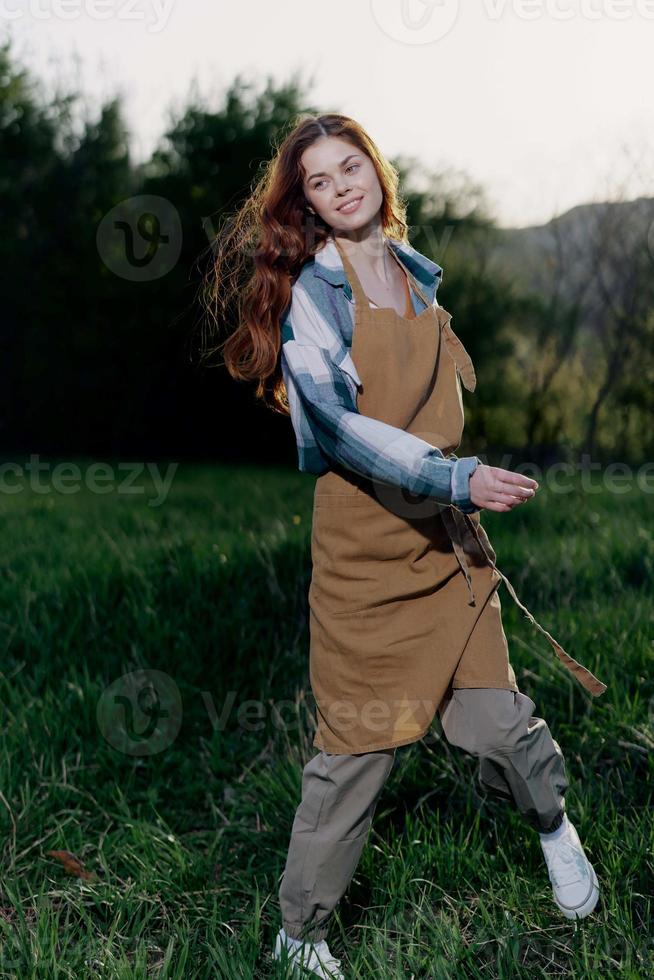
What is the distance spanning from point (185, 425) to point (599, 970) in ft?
23.6

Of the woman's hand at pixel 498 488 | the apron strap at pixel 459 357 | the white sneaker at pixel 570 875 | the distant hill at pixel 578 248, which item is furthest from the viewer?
the distant hill at pixel 578 248

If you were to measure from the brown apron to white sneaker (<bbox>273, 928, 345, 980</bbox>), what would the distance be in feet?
1.20

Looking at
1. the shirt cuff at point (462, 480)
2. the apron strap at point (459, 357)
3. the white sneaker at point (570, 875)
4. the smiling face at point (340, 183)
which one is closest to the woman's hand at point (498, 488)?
the shirt cuff at point (462, 480)

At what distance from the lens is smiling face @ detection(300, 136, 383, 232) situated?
191cm

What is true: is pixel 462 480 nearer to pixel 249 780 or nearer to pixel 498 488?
pixel 498 488

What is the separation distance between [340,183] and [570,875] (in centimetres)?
138

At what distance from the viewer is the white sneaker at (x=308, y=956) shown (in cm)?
175

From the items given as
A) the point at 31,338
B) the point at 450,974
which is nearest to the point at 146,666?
the point at 450,974

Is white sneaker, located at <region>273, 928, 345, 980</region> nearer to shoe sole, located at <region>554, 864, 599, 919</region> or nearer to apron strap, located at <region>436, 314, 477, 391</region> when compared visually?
shoe sole, located at <region>554, 864, 599, 919</region>

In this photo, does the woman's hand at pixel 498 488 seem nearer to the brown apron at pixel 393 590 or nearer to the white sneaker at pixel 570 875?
the brown apron at pixel 393 590

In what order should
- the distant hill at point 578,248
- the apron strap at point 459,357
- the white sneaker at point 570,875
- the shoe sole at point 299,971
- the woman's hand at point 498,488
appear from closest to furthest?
the woman's hand at point 498,488 → the shoe sole at point 299,971 → the white sneaker at point 570,875 → the apron strap at point 459,357 → the distant hill at point 578,248

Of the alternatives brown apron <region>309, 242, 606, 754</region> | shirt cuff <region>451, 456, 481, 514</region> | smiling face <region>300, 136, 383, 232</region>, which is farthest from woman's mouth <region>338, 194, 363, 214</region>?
shirt cuff <region>451, 456, 481, 514</region>

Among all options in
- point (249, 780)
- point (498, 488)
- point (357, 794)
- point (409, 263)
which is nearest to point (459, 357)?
point (409, 263)

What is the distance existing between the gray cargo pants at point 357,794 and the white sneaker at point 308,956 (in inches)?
0.6
